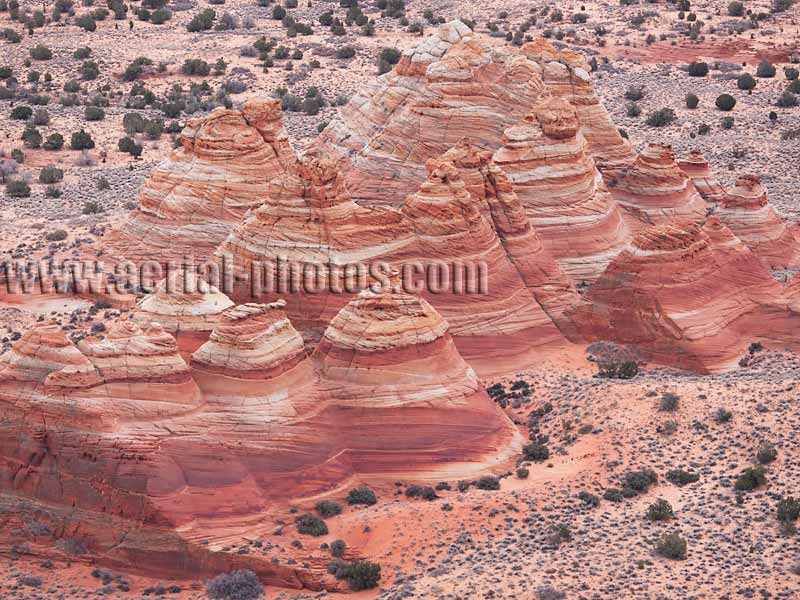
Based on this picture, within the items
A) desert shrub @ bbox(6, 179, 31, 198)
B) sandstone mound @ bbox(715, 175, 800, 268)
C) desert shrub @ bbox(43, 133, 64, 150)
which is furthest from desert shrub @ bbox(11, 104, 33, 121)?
sandstone mound @ bbox(715, 175, 800, 268)

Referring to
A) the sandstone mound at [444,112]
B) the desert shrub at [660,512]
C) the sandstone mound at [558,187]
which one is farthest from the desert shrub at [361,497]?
the sandstone mound at [444,112]

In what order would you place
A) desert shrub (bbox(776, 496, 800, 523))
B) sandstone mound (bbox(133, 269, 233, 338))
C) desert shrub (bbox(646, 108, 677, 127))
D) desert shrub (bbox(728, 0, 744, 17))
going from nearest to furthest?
desert shrub (bbox(776, 496, 800, 523))
sandstone mound (bbox(133, 269, 233, 338))
desert shrub (bbox(646, 108, 677, 127))
desert shrub (bbox(728, 0, 744, 17))

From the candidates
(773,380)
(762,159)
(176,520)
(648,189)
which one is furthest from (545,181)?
(762,159)

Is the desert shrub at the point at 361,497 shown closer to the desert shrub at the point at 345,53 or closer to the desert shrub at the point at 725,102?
the desert shrub at the point at 725,102

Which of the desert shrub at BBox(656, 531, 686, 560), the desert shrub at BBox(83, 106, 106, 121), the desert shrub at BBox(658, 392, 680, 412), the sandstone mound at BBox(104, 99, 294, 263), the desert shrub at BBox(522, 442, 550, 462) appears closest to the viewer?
the desert shrub at BBox(656, 531, 686, 560)

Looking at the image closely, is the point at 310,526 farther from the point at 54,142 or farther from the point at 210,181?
the point at 54,142

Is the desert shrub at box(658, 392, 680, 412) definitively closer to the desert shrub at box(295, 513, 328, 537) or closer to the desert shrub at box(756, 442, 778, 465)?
the desert shrub at box(756, 442, 778, 465)

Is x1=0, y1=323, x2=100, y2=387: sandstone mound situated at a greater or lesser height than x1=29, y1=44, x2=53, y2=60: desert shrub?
greater
